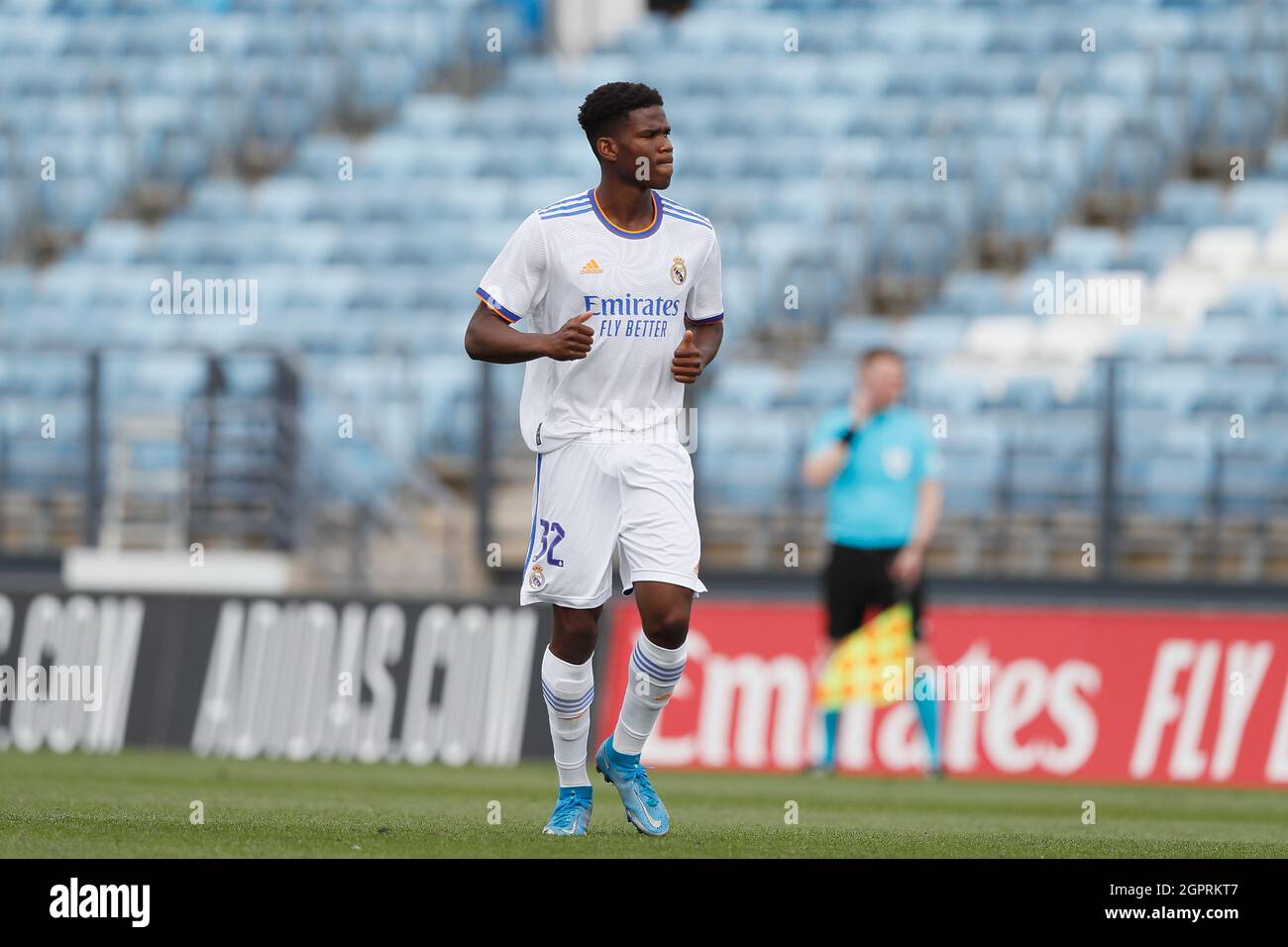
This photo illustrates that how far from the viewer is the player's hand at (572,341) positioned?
6.45 metres

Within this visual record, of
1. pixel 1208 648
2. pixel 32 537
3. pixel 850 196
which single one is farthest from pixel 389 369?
pixel 1208 648

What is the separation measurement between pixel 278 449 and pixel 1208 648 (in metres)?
5.88

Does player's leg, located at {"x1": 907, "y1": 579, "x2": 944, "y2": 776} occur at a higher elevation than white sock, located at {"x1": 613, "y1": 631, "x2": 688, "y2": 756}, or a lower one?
lower

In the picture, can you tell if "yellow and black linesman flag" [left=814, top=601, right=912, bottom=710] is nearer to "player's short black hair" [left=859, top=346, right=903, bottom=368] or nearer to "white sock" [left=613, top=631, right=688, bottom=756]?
"player's short black hair" [left=859, top=346, right=903, bottom=368]

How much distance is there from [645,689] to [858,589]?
16.9ft

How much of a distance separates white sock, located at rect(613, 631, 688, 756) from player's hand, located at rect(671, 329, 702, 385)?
83 cm

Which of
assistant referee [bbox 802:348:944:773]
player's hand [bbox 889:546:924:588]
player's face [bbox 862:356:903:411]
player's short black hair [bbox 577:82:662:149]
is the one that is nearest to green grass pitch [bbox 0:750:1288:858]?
assistant referee [bbox 802:348:944:773]

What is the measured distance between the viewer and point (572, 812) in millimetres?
6844

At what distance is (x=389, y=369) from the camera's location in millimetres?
15273

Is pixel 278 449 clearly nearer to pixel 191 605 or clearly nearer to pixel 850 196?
pixel 191 605

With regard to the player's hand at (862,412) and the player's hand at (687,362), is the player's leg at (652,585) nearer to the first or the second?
the player's hand at (687,362)

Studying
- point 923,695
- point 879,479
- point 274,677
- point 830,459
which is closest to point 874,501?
point 879,479

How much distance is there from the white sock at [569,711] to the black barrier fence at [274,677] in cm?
573

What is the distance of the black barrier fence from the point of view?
12.7 m
